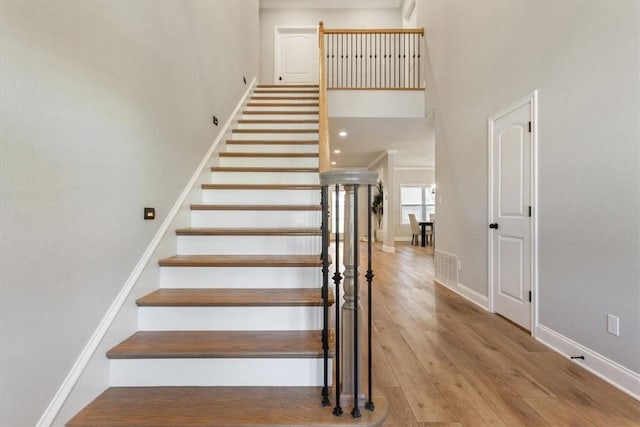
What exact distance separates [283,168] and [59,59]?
74.7 inches

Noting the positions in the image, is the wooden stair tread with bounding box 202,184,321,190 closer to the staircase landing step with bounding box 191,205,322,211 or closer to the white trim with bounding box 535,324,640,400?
the staircase landing step with bounding box 191,205,322,211

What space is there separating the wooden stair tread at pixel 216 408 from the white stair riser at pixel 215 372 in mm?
27

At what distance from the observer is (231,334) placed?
1731 mm

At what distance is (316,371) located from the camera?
1558 mm

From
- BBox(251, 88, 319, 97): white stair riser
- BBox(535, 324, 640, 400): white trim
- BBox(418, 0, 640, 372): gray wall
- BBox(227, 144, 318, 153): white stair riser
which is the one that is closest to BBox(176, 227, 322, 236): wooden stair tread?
BBox(227, 144, 318, 153): white stair riser

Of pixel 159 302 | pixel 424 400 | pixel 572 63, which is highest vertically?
pixel 572 63

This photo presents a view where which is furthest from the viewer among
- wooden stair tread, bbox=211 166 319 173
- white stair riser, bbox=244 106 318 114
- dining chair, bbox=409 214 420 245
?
dining chair, bbox=409 214 420 245

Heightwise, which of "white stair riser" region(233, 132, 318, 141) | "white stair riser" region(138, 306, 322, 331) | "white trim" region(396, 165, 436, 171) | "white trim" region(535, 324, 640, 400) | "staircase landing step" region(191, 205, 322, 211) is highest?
"white trim" region(396, 165, 436, 171)

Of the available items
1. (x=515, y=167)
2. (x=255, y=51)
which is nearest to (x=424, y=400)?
(x=515, y=167)

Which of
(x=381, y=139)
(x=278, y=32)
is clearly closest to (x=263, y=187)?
(x=381, y=139)

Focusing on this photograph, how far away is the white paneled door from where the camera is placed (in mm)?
2633

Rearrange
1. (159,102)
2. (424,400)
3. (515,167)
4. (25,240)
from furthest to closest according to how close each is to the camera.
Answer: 1. (515,167)
2. (159,102)
3. (424,400)
4. (25,240)

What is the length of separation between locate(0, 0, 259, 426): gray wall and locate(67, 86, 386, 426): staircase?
0.91 ft

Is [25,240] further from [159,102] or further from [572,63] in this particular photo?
[572,63]
